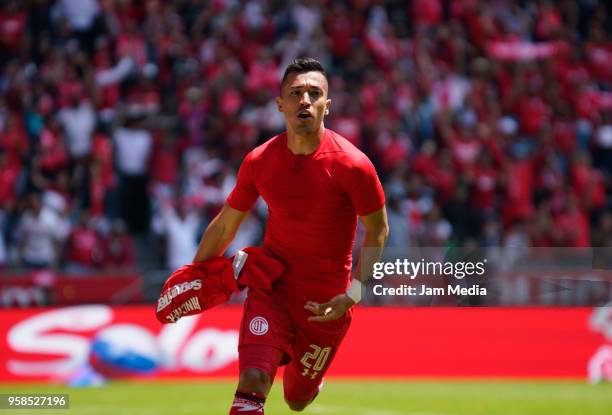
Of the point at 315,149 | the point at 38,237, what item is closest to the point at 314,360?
the point at 315,149

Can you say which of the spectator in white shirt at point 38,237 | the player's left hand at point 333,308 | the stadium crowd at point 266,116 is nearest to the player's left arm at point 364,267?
the player's left hand at point 333,308

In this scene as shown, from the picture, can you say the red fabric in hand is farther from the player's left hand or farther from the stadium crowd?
the stadium crowd

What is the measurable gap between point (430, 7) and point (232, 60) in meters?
5.06

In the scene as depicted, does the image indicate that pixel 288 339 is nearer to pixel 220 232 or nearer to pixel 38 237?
pixel 220 232

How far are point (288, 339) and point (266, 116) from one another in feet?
39.8

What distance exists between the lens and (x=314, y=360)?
842cm

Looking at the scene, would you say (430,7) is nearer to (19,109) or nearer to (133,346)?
(19,109)

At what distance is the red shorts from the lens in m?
7.85

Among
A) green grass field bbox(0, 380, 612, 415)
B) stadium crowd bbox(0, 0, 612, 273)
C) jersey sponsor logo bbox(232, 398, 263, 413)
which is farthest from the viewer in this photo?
stadium crowd bbox(0, 0, 612, 273)

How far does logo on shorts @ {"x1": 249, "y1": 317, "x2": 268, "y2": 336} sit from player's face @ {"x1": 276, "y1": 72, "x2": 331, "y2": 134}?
1346mm

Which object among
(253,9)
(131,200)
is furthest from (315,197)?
(253,9)

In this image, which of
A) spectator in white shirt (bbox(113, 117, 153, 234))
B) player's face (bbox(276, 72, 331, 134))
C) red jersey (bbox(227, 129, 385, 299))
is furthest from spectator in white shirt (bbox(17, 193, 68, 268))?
player's face (bbox(276, 72, 331, 134))

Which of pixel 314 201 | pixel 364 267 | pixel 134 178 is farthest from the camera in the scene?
pixel 134 178

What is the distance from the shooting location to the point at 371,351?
635 inches
